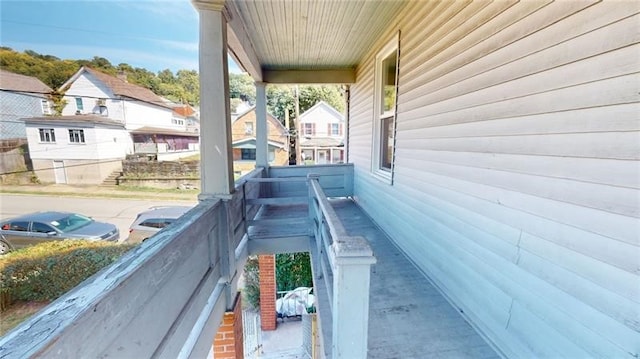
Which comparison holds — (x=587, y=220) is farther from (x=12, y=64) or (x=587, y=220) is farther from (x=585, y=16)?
(x=12, y=64)

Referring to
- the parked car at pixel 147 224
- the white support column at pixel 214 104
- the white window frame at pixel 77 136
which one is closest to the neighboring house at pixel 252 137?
the white window frame at pixel 77 136

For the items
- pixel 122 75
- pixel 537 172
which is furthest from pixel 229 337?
pixel 122 75

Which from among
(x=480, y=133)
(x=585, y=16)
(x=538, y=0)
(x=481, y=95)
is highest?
(x=538, y=0)

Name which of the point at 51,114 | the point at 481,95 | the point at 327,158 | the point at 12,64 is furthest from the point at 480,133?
the point at 327,158

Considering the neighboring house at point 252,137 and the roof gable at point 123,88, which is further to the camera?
the neighboring house at point 252,137

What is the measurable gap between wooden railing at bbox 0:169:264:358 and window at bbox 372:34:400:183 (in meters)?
2.55

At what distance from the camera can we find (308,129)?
23297mm

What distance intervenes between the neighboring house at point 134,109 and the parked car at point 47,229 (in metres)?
2.69

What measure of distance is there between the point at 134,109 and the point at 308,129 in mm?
12590

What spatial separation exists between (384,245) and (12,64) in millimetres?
5528

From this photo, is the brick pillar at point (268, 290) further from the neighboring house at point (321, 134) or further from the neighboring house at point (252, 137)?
the neighboring house at point (321, 134)

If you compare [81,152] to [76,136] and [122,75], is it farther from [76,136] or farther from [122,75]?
[122,75]

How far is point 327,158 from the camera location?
22.5 metres

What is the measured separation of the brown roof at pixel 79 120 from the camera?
4820mm
